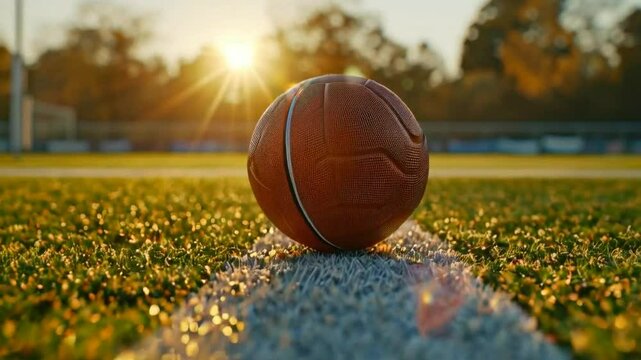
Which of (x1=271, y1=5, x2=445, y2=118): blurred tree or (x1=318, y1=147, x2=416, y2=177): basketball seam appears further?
(x1=271, y1=5, x2=445, y2=118): blurred tree

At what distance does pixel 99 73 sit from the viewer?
54.5 metres

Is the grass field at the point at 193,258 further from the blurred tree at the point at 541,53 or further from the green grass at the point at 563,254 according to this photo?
the blurred tree at the point at 541,53

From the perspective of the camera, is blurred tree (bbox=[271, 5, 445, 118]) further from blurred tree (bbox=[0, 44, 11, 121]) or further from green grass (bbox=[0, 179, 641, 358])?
green grass (bbox=[0, 179, 641, 358])

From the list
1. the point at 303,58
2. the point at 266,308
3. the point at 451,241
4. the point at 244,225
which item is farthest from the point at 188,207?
the point at 303,58

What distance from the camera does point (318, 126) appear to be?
3.53m

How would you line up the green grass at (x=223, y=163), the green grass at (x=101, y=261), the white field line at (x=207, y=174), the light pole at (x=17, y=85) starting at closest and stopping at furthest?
the green grass at (x=101, y=261), the white field line at (x=207, y=174), the green grass at (x=223, y=163), the light pole at (x=17, y=85)

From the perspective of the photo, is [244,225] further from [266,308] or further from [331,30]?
[331,30]

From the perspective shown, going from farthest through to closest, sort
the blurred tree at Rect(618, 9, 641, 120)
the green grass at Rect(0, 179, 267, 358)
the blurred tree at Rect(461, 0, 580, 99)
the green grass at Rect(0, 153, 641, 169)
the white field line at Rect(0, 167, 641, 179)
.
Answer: the blurred tree at Rect(618, 9, 641, 120) → the blurred tree at Rect(461, 0, 580, 99) → the green grass at Rect(0, 153, 641, 169) → the white field line at Rect(0, 167, 641, 179) → the green grass at Rect(0, 179, 267, 358)

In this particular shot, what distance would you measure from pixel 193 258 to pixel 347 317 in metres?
1.54

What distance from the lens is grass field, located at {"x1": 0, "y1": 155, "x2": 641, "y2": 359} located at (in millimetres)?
2404

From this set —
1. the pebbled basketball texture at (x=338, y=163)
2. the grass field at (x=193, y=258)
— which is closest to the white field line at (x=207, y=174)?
the grass field at (x=193, y=258)

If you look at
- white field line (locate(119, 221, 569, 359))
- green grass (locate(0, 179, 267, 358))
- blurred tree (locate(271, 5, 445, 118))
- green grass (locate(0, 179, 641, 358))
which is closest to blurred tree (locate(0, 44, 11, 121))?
blurred tree (locate(271, 5, 445, 118))

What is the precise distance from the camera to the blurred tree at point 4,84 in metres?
50.8

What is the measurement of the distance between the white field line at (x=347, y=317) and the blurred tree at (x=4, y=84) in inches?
2125
